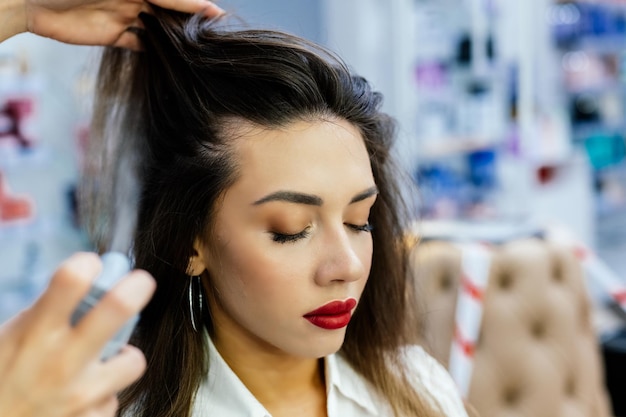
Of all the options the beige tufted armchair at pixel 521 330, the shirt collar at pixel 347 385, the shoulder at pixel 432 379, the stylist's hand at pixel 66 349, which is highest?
the stylist's hand at pixel 66 349

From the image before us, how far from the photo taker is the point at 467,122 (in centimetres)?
392

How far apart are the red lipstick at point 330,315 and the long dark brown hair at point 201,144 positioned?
6.8 inches

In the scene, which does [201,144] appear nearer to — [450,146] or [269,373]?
[269,373]

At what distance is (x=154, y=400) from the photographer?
991 mm

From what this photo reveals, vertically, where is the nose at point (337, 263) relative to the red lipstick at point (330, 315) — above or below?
above

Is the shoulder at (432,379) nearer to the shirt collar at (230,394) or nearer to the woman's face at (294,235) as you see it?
the shirt collar at (230,394)

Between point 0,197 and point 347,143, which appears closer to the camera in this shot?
point 347,143

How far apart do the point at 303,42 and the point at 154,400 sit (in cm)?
50

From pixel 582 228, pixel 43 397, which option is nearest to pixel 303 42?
pixel 43 397

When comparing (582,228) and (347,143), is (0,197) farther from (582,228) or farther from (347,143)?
(582,228)

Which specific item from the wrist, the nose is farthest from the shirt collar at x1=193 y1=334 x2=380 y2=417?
the wrist

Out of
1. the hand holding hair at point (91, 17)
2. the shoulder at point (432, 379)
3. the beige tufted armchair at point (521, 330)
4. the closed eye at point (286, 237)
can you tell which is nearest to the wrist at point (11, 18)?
the hand holding hair at point (91, 17)

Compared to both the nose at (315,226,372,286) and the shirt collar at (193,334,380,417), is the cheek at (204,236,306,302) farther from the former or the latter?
the shirt collar at (193,334,380,417)

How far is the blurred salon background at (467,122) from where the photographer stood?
260 centimetres
